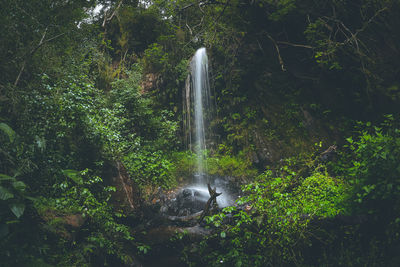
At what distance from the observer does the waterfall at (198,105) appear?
30.7 feet

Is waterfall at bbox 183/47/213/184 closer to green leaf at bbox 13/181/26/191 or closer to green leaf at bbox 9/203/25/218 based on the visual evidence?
green leaf at bbox 13/181/26/191

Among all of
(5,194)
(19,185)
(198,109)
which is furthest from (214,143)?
(5,194)

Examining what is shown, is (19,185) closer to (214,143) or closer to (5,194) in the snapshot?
(5,194)

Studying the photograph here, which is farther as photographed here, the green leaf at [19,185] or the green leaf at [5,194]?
the green leaf at [19,185]

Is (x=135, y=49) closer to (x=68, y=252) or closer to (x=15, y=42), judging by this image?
(x=15, y=42)

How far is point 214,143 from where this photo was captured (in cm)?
909

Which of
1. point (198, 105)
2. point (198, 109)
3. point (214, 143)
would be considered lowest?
point (214, 143)

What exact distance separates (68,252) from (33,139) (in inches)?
70.4

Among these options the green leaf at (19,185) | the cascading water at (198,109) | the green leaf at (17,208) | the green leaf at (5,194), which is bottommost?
the green leaf at (17,208)

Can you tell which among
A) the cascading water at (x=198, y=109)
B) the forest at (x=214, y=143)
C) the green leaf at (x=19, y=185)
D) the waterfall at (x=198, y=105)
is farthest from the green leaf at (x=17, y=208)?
the waterfall at (x=198, y=105)

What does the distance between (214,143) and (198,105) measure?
1641 millimetres

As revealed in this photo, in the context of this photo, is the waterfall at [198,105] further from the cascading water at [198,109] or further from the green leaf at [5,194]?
the green leaf at [5,194]

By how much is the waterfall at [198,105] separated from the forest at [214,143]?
0.26 feet

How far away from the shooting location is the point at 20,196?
105 inches
